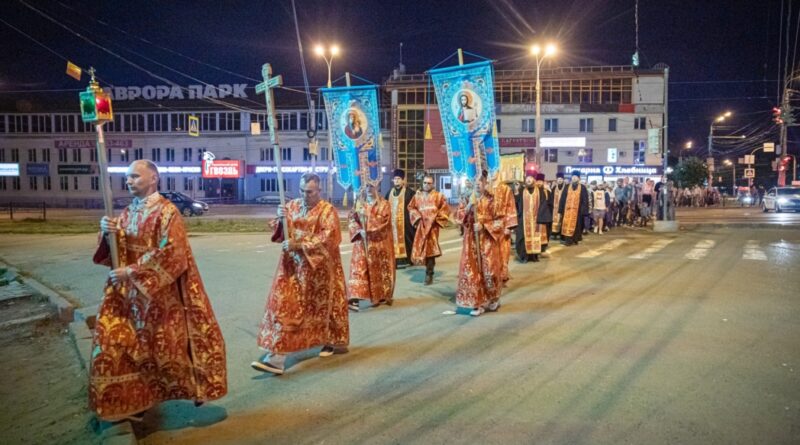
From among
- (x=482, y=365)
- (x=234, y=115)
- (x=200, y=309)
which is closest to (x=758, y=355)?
(x=482, y=365)

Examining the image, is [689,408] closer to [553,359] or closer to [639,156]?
[553,359]

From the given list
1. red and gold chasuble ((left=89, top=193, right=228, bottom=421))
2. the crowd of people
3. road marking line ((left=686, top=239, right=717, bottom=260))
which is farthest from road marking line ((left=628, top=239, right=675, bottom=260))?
red and gold chasuble ((left=89, top=193, right=228, bottom=421))

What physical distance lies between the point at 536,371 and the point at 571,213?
12123 mm

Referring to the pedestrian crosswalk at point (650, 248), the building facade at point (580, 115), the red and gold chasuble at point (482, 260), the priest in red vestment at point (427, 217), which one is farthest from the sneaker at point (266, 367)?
the building facade at point (580, 115)

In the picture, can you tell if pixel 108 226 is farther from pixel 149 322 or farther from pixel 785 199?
pixel 785 199

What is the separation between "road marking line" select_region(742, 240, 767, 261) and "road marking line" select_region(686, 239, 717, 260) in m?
0.81

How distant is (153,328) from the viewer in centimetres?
380

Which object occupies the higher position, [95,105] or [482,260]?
[95,105]

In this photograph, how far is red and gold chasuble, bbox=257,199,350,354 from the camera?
5.09m

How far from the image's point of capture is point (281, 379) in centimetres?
499

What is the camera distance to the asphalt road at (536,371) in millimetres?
3912

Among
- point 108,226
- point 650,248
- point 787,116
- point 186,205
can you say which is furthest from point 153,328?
point 787,116

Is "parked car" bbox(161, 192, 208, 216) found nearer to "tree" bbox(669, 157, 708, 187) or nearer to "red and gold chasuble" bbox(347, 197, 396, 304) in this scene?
"red and gold chasuble" bbox(347, 197, 396, 304)

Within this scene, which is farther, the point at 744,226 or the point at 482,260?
the point at 744,226
